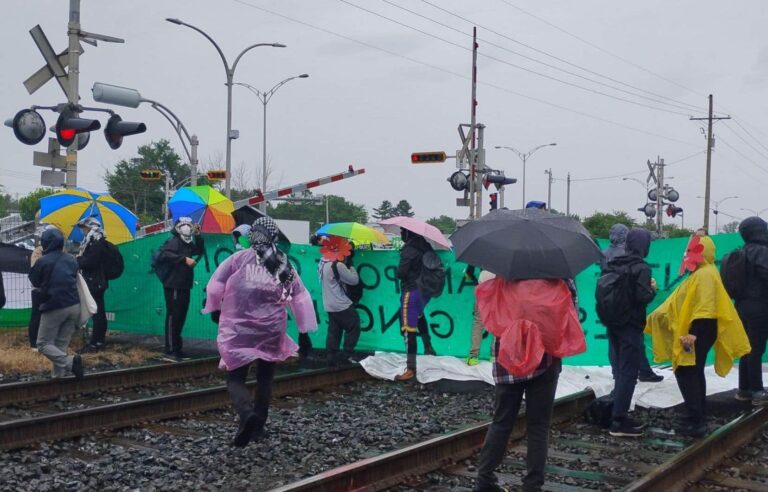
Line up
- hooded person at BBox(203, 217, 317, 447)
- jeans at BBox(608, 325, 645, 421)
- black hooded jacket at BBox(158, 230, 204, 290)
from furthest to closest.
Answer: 1. black hooded jacket at BBox(158, 230, 204, 290)
2. jeans at BBox(608, 325, 645, 421)
3. hooded person at BBox(203, 217, 317, 447)

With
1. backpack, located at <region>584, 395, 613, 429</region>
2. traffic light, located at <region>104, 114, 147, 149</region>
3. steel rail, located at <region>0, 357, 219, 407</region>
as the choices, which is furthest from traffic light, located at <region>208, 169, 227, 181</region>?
backpack, located at <region>584, 395, 613, 429</region>

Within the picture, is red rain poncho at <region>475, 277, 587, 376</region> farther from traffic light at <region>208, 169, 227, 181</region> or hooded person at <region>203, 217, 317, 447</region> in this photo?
traffic light at <region>208, 169, 227, 181</region>

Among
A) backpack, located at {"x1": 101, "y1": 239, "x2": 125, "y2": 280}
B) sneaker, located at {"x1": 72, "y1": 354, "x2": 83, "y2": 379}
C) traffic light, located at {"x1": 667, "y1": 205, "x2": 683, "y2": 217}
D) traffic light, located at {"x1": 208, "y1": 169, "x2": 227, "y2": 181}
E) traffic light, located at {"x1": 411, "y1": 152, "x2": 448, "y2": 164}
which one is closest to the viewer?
sneaker, located at {"x1": 72, "y1": 354, "x2": 83, "y2": 379}

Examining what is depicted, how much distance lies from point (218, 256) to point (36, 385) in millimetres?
4403

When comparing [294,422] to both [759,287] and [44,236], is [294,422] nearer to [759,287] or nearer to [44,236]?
[44,236]

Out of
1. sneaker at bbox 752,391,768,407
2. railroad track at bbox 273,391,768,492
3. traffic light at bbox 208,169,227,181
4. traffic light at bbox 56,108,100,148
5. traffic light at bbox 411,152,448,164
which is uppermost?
traffic light at bbox 411,152,448,164

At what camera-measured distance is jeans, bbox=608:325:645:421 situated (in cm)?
780

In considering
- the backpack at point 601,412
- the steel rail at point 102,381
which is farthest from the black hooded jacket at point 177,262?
the backpack at point 601,412

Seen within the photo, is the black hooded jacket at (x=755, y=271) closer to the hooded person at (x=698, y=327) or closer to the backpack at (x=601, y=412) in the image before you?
the hooded person at (x=698, y=327)

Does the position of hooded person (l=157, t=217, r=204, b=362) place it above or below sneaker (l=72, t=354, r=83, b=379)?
above

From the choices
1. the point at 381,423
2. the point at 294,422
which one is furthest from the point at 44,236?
the point at 381,423

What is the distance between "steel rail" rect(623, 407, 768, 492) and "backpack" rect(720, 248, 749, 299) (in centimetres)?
125

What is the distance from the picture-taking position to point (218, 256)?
44.3 ft

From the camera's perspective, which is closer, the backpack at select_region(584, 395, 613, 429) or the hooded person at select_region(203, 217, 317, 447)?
the hooded person at select_region(203, 217, 317, 447)
